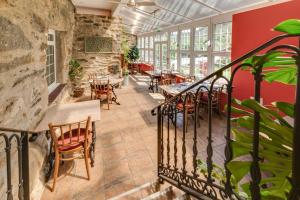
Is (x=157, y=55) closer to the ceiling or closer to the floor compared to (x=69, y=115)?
closer to the ceiling

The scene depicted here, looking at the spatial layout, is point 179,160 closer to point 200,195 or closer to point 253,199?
point 200,195

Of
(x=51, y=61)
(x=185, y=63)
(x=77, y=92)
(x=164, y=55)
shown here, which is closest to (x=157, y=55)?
(x=164, y=55)

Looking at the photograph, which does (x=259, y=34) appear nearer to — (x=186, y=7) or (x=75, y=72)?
(x=186, y=7)

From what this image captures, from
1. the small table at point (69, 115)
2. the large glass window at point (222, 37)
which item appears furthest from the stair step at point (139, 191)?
the large glass window at point (222, 37)

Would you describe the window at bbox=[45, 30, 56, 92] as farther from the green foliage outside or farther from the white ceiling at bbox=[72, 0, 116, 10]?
the green foliage outside

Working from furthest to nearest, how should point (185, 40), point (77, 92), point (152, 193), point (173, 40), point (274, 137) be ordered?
point (173, 40) < point (185, 40) < point (77, 92) < point (152, 193) < point (274, 137)

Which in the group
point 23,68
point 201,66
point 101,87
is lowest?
point 101,87

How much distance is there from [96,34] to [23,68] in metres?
5.60

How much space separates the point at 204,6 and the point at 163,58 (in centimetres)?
490

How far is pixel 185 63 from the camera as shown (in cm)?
757

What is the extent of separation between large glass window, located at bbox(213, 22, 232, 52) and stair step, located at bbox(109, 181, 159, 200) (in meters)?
3.85

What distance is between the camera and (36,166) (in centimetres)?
256

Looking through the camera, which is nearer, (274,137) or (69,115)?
(274,137)

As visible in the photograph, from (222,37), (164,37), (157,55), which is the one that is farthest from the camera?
(157,55)
